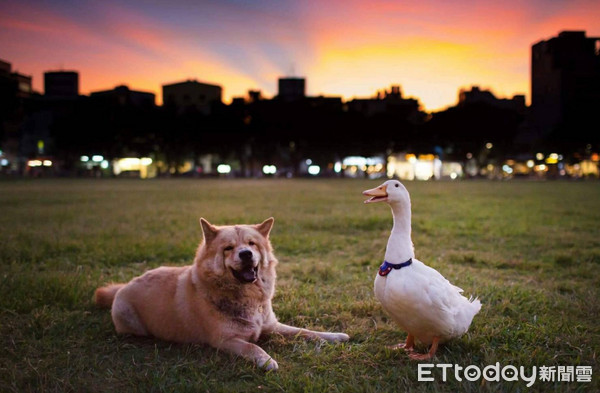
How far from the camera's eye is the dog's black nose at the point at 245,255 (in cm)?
418

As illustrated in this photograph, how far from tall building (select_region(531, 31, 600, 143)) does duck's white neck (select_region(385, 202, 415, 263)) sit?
72707 mm

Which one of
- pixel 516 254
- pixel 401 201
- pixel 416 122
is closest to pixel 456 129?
pixel 416 122

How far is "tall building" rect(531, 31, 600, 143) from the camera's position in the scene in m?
66.6

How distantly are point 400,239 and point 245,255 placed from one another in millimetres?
1433

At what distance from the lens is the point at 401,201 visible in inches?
167

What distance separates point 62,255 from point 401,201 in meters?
7.47

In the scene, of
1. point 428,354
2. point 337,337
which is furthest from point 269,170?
point 428,354

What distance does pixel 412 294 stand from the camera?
383 centimetres

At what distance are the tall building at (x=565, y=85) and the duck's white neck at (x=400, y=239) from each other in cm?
7271

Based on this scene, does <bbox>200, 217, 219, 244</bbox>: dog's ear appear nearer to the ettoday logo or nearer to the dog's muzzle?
the dog's muzzle

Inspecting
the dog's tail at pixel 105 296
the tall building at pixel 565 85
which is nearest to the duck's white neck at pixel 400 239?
the dog's tail at pixel 105 296

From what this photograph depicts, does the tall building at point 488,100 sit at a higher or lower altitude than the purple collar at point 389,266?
higher

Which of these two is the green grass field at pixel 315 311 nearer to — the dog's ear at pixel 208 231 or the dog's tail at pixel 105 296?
the dog's tail at pixel 105 296

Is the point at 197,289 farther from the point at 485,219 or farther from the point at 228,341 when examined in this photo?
the point at 485,219
